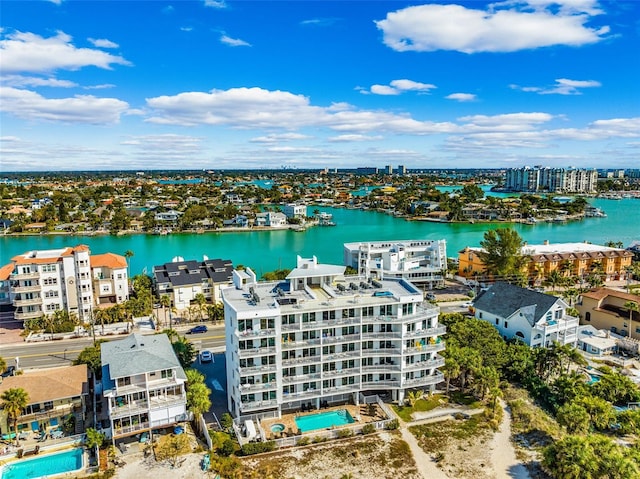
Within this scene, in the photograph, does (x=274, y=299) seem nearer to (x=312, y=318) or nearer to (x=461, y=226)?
(x=312, y=318)

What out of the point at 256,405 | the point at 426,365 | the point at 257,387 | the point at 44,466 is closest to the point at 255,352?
the point at 257,387

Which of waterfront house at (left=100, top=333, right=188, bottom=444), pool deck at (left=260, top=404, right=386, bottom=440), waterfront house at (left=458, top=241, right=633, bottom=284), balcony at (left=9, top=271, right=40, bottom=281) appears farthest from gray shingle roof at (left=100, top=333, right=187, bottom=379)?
waterfront house at (left=458, top=241, right=633, bottom=284)

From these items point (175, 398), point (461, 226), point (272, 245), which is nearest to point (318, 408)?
point (175, 398)

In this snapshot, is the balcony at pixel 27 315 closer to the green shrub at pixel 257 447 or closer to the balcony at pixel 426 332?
the green shrub at pixel 257 447

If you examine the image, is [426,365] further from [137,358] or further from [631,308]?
[631,308]

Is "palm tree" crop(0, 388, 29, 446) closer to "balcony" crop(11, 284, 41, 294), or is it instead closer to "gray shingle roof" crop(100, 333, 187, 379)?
"gray shingle roof" crop(100, 333, 187, 379)

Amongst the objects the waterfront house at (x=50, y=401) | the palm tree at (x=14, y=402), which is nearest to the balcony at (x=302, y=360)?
the waterfront house at (x=50, y=401)
